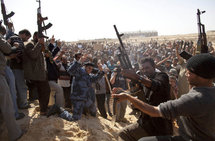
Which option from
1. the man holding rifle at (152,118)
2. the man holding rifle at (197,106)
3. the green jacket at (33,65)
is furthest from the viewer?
the green jacket at (33,65)

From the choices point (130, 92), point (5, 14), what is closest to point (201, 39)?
point (130, 92)

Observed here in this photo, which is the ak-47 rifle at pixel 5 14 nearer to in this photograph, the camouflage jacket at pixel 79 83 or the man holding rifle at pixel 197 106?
the camouflage jacket at pixel 79 83

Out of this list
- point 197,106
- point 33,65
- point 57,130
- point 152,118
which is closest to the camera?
point 197,106

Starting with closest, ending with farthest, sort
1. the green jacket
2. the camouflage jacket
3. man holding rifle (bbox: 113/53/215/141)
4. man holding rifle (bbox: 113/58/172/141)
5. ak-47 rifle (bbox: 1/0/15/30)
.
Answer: man holding rifle (bbox: 113/53/215/141) < man holding rifle (bbox: 113/58/172/141) < the green jacket < the camouflage jacket < ak-47 rifle (bbox: 1/0/15/30)

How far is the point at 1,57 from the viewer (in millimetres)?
3170

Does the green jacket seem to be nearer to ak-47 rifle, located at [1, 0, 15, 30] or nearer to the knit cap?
ak-47 rifle, located at [1, 0, 15, 30]

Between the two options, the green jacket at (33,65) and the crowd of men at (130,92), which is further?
the green jacket at (33,65)

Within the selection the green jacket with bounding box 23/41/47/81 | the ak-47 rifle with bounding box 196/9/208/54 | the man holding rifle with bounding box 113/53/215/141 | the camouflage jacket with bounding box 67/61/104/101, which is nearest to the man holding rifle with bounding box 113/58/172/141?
the man holding rifle with bounding box 113/53/215/141

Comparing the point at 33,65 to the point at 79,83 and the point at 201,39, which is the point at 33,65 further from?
the point at 201,39

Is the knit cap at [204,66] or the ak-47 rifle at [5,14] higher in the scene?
the ak-47 rifle at [5,14]

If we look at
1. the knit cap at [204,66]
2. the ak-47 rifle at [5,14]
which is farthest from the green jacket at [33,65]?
the knit cap at [204,66]

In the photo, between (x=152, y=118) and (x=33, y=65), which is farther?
(x=33, y=65)

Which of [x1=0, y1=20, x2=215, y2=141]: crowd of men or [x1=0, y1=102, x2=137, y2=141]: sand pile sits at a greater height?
[x1=0, y1=20, x2=215, y2=141]: crowd of men

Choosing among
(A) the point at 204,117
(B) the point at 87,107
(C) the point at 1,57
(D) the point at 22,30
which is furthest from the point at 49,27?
(A) the point at 204,117
